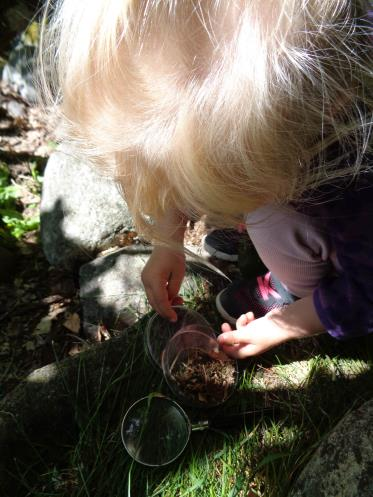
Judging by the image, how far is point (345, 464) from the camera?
1.05 m

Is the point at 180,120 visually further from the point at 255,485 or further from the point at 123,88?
the point at 255,485

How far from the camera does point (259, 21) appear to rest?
76 centimetres

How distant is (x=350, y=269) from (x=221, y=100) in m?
0.67

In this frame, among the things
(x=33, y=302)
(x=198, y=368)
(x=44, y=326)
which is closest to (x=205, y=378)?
(x=198, y=368)

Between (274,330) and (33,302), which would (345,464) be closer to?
(274,330)

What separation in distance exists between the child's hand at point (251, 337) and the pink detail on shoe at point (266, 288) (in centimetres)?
19

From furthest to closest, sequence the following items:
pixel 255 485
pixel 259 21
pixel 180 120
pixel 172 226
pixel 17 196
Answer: pixel 17 196 < pixel 255 485 < pixel 172 226 < pixel 180 120 < pixel 259 21

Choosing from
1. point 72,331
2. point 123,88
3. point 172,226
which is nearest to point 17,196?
point 72,331

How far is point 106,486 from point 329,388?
0.84 metres

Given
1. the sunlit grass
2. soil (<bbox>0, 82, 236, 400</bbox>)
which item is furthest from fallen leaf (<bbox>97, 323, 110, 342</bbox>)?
the sunlit grass

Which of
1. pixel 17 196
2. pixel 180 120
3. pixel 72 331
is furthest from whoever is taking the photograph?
pixel 17 196

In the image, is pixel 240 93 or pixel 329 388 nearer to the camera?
pixel 240 93

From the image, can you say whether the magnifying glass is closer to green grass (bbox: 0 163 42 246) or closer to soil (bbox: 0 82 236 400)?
soil (bbox: 0 82 236 400)

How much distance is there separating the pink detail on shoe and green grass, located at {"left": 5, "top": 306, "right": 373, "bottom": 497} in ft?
0.70
